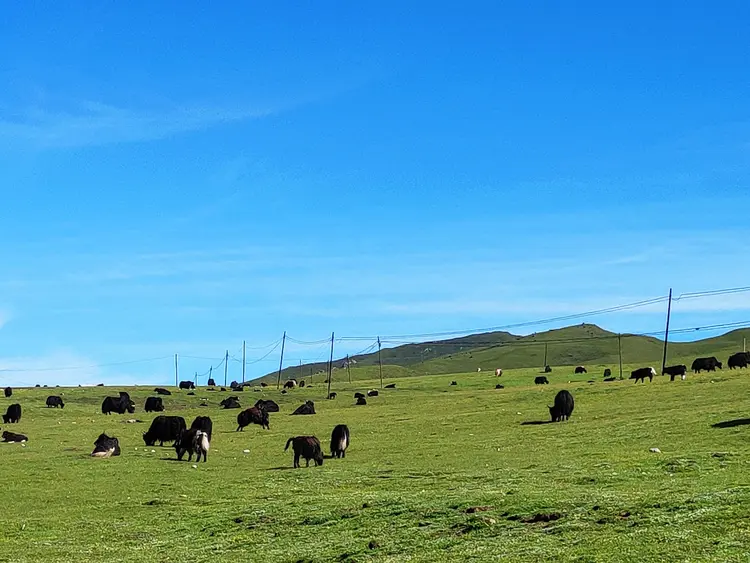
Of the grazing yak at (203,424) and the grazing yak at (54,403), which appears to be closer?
the grazing yak at (203,424)

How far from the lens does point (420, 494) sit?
22094 millimetres

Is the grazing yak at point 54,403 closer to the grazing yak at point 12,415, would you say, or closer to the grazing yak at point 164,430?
the grazing yak at point 12,415

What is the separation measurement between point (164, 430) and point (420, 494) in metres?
22.8

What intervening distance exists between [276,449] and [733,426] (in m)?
18.3

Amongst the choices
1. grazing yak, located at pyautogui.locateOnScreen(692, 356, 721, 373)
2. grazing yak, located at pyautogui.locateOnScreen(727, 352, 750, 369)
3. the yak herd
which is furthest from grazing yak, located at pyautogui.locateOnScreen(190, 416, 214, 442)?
grazing yak, located at pyautogui.locateOnScreen(727, 352, 750, 369)

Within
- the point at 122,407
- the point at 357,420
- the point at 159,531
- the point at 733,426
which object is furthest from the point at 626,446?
the point at 122,407

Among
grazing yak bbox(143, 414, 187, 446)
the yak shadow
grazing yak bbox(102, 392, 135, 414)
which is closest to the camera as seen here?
the yak shadow

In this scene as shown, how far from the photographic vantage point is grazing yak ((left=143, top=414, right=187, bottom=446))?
4209cm

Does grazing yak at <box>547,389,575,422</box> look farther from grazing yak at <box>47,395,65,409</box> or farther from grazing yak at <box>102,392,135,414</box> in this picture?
grazing yak at <box>47,395,65,409</box>

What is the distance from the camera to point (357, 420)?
5409 cm

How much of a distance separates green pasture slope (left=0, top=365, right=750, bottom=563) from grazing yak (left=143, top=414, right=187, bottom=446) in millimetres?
2183

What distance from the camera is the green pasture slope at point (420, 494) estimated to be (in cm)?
1553

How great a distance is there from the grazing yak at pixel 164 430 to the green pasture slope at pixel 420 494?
2183mm

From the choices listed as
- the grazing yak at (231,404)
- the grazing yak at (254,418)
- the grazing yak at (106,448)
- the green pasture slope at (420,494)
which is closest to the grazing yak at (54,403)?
the grazing yak at (231,404)
